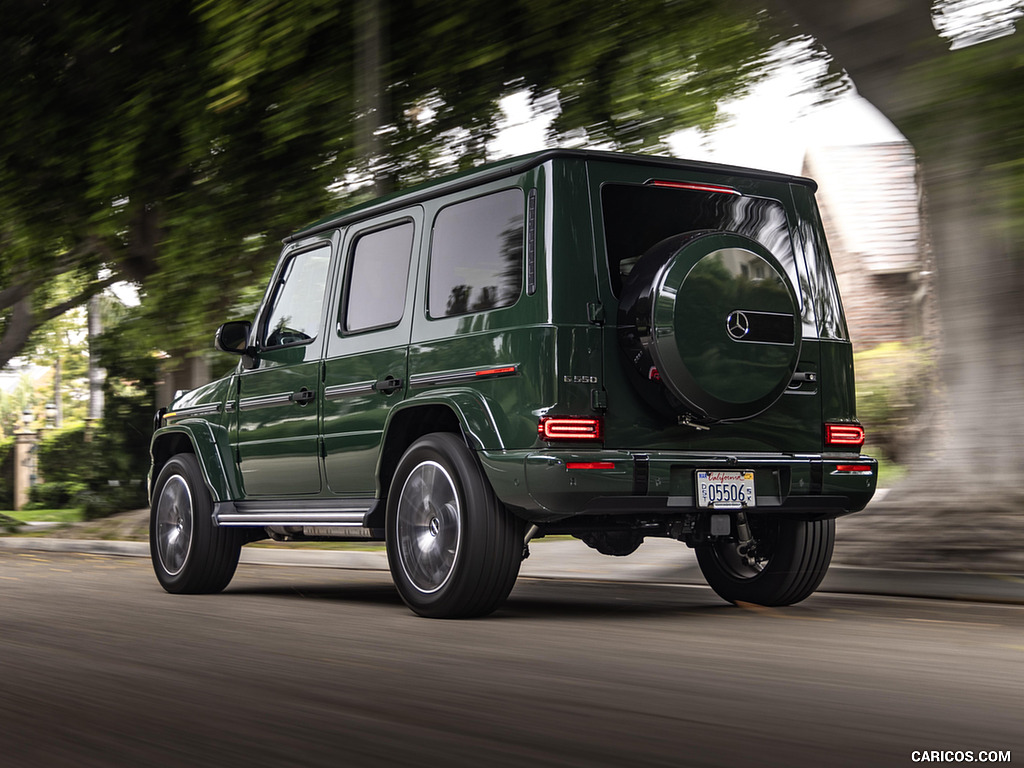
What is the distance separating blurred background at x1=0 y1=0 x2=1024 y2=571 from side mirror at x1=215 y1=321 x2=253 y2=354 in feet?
8.57

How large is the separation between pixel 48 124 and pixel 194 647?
10.4 m

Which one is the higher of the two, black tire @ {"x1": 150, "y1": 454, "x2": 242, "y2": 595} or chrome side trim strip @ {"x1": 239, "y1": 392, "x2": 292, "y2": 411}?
chrome side trim strip @ {"x1": 239, "y1": 392, "x2": 292, "y2": 411}

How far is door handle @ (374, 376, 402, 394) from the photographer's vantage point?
7704 millimetres

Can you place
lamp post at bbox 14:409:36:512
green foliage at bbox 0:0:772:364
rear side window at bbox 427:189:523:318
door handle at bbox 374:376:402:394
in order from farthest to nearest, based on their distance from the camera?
lamp post at bbox 14:409:36:512, green foliage at bbox 0:0:772:364, door handle at bbox 374:376:402:394, rear side window at bbox 427:189:523:318

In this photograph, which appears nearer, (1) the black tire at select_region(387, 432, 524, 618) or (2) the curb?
(1) the black tire at select_region(387, 432, 524, 618)

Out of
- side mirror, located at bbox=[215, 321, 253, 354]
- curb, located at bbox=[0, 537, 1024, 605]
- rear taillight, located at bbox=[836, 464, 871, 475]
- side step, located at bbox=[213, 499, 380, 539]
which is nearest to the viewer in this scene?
rear taillight, located at bbox=[836, 464, 871, 475]

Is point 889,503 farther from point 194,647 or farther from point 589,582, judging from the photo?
point 194,647

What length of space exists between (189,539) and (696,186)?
14.2ft

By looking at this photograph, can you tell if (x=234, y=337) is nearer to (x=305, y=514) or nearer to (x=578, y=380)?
(x=305, y=514)

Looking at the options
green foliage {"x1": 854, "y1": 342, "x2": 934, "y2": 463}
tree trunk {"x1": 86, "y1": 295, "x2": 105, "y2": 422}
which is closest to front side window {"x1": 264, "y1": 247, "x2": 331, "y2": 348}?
green foliage {"x1": 854, "y1": 342, "x2": 934, "y2": 463}

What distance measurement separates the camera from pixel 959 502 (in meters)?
8.91

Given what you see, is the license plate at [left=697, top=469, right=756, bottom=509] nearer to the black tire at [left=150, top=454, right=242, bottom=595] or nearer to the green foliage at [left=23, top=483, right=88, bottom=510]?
the black tire at [left=150, top=454, right=242, bottom=595]

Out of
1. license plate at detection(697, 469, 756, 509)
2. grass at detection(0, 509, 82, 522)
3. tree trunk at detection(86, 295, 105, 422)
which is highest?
tree trunk at detection(86, 295, 105, 422)

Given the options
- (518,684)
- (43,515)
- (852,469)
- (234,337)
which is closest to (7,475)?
(43,515)
